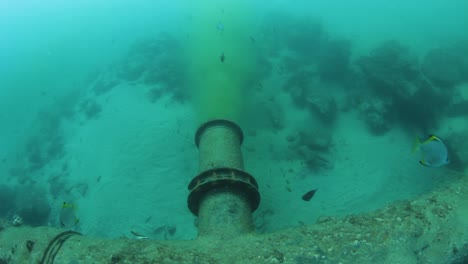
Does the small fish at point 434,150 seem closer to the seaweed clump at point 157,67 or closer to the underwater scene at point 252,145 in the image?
the underwater scene at point 252,145

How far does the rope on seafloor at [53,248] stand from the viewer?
177 inches

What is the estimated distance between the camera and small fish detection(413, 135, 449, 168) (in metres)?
5.08

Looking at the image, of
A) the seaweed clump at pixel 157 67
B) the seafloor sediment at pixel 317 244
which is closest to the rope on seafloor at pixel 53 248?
the seafloor sediment at pixel 317 244

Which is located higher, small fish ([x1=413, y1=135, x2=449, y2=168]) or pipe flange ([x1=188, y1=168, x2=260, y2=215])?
small fish ([x1=413, y1=135, x2=449, y2=168])

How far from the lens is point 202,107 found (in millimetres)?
13352

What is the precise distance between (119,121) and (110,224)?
5420 millimetres

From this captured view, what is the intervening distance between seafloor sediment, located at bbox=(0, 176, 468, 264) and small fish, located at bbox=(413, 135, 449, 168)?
629 millimetres

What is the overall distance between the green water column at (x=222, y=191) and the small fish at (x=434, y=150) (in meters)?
3.02

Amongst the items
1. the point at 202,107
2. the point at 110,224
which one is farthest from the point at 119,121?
the point at 110,224

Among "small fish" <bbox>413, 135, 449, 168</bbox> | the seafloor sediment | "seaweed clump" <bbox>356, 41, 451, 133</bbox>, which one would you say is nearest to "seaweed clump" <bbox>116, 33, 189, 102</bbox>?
"seaweed clump" <bbox>356, 41, 451, 133</bbox>

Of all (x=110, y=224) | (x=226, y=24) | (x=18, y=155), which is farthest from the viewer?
(x=226, y=24)

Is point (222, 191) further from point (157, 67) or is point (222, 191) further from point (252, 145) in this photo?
point (157, 67)

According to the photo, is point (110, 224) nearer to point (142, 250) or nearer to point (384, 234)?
point (142, 250)

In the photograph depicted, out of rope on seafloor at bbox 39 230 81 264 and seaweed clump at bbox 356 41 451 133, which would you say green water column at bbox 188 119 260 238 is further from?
seaweed clump at bbox 356 41 451 133
